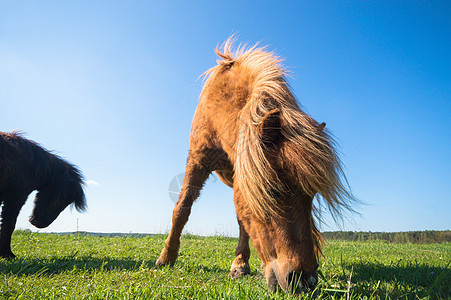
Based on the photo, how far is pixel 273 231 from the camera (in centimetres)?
243

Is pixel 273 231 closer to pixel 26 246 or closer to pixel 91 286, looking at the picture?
pixel 91 286

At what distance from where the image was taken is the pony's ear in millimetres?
2695

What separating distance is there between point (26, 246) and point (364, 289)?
21.4ft

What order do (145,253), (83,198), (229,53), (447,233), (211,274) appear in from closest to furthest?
(211,274)
(229,53)
(145,253)
(83,198)
(447,233)

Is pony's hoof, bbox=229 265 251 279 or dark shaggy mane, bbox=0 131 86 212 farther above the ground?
dark shaggy mane, bbox=0 131 86 212

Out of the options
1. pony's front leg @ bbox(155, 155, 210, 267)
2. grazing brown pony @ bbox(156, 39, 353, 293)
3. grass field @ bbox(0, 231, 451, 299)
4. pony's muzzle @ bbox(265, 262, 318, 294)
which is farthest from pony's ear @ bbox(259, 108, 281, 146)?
pony's front leg @ bbox(155, 155, 210, 267)

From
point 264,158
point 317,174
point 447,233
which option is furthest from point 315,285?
point 447,233

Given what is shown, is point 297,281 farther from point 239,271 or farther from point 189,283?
point 239,271

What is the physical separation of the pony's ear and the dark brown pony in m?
4.82

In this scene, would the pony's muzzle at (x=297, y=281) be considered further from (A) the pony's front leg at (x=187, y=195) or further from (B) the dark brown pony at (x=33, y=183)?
(B) the dark brown pony at (x=33, y=183)

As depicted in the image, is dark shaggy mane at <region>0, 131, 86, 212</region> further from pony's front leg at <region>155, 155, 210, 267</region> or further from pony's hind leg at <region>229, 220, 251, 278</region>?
pony's hind leg at <region>229, 220, 251, 278</region>

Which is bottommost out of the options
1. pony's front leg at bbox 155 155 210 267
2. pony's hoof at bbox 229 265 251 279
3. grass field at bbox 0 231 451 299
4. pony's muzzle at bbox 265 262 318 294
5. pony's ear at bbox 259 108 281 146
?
pony's hoof at bbox 229 265 251 279

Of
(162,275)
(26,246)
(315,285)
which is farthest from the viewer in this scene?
(26,246)

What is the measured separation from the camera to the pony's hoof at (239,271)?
3439mm
